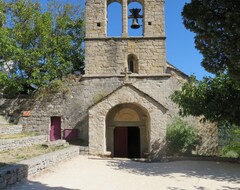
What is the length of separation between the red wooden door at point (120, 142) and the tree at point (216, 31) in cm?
956

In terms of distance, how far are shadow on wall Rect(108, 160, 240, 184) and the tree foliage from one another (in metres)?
1.93

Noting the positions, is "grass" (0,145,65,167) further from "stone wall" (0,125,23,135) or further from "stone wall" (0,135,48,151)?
"stone wall" (0,125,23,135)

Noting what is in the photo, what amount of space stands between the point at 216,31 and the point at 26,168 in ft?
20.5

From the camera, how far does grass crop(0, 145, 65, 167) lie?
888 cm

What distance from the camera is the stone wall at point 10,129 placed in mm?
13977

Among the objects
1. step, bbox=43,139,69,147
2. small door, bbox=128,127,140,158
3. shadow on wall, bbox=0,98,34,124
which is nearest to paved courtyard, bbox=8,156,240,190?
step, bbox=43,139,69,147

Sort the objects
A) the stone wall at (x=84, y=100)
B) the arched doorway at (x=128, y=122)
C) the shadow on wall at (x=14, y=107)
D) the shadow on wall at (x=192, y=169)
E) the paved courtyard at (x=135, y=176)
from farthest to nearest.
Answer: the shadow on wall at (x=14, y=107) → the stone wall at (x=84, y=100) → the arched doorway at (x=128, y=122) → the shadow on wall at (x=192, y=169) → the paved courtyard at (x=135, y=176)

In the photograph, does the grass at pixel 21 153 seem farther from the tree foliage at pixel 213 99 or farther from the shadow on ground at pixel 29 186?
the tree foliage at pixel 213 99

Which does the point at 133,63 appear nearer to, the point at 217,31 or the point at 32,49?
the point at 32,49

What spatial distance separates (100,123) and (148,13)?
6.82 m

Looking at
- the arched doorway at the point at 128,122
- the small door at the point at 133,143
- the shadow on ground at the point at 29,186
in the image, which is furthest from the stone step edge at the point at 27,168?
the small door at the point at 133,143

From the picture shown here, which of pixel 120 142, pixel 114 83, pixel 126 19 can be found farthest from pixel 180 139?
pixel 126 19

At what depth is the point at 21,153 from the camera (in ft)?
34.6

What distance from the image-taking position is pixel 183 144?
555 inches
